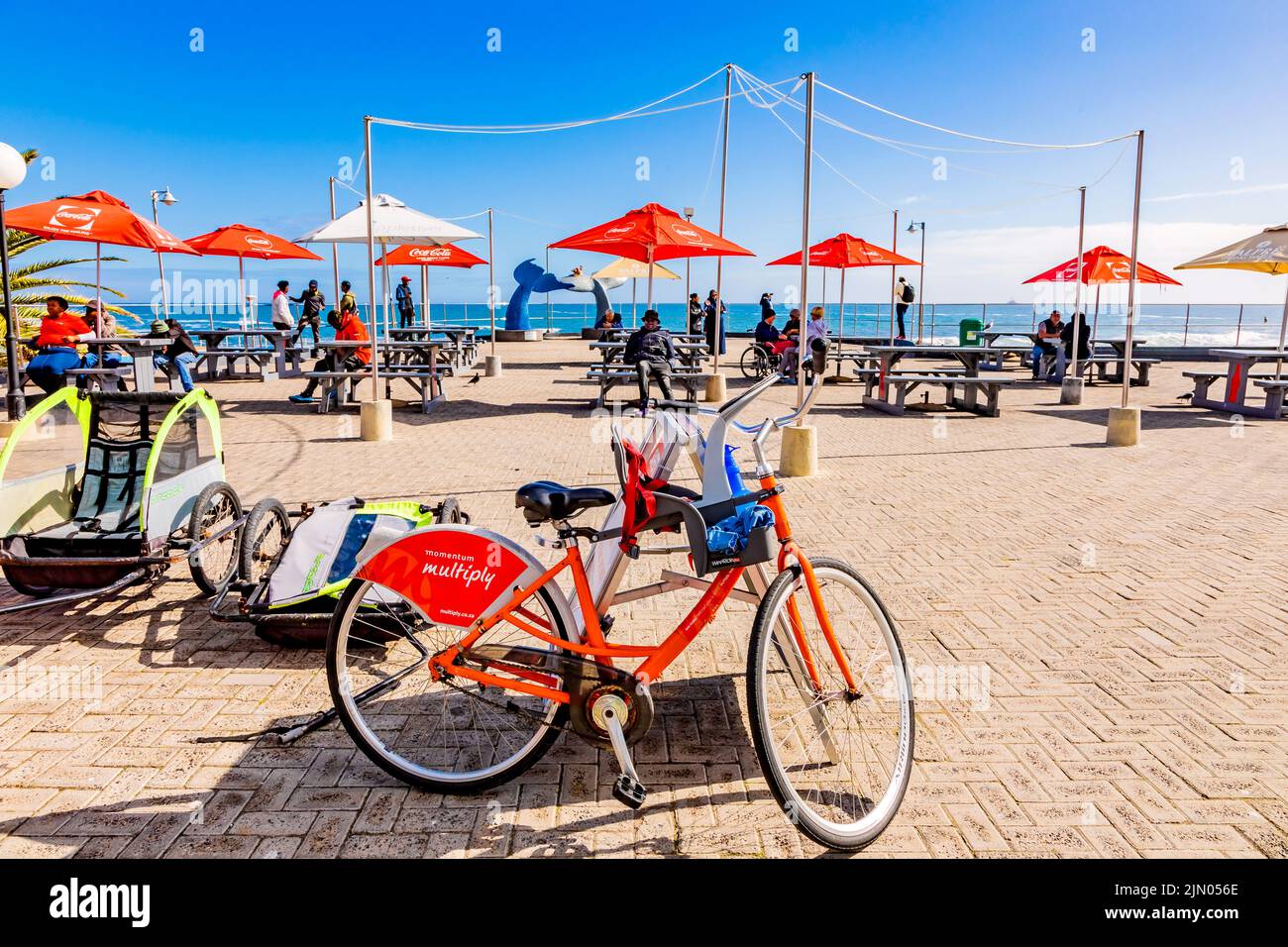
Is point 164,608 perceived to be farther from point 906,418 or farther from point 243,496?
point 906,418

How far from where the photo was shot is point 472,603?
3.04 meters

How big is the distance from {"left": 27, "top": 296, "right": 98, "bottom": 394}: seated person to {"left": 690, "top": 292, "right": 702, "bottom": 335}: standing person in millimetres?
13761

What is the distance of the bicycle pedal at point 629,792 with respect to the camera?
8.98 feet

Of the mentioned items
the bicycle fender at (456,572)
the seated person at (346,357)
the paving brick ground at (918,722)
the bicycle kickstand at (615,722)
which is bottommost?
the paving brick ground at (918,722)

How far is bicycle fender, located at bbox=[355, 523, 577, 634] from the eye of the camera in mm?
3004

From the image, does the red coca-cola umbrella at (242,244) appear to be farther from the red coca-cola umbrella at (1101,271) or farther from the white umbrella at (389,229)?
the red coca-cola umbrella at (1101,271)

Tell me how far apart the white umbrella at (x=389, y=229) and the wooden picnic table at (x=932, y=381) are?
6925 millimetres

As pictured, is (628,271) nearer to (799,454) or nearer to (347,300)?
(347,300)

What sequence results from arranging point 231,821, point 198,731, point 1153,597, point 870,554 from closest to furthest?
point 231,821
point 198,731
point 1153,597
point 870,554

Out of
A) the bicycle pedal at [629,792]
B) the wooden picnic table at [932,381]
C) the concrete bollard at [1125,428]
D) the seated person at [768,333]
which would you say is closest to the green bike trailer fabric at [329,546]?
the bicycle pedal at [629,792]

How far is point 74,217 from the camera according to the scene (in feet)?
41.8
